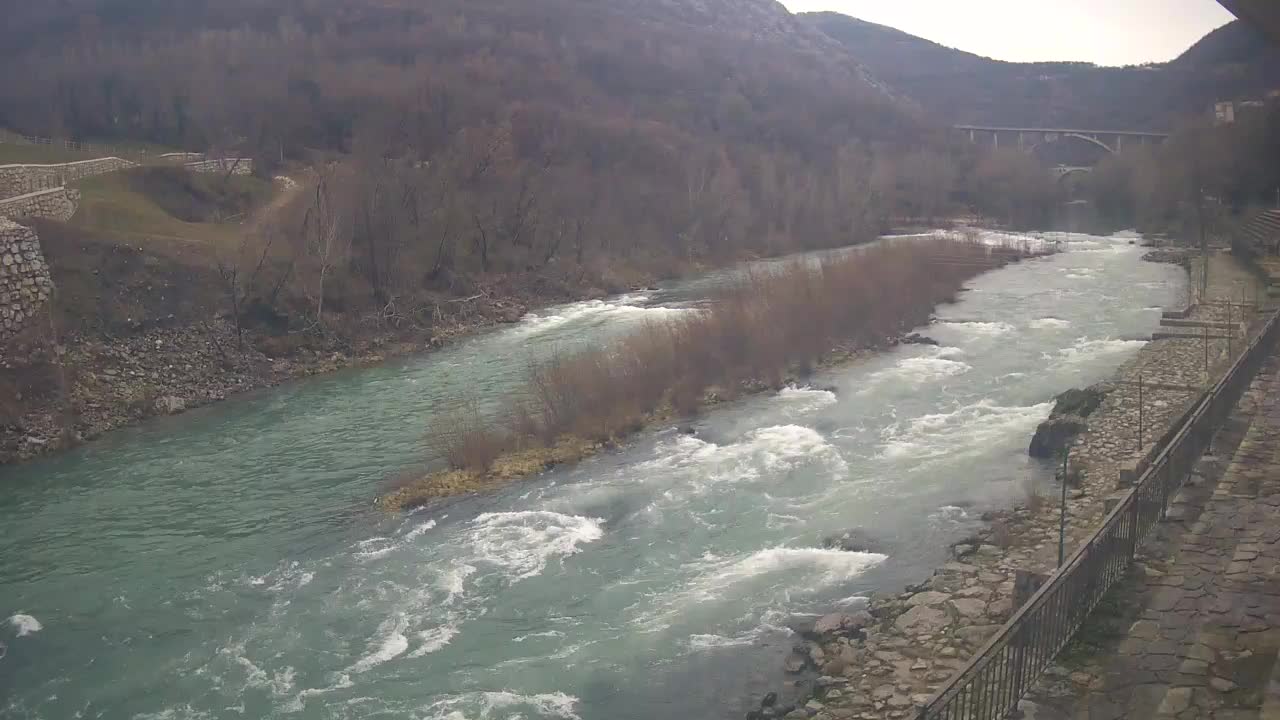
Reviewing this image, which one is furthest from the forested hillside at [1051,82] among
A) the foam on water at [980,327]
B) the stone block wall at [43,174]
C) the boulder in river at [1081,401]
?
the stone block wall at [43,174]

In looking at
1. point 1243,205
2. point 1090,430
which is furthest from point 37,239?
point 1243,205

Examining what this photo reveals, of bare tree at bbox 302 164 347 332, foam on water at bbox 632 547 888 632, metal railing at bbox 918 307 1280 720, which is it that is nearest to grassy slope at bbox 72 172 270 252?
bare tree at bbox 302 164 347 332

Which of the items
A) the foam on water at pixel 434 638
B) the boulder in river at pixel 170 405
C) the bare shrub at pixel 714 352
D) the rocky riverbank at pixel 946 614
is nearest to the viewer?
the rocky riverbank at pixel 946 614

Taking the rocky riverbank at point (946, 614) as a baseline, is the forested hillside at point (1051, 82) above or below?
above

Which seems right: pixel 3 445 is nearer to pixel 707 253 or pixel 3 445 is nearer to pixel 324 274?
pixel 324 274

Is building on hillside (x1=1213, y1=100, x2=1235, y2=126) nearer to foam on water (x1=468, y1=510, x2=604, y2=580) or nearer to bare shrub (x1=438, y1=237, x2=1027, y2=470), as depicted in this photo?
bare shrub (x1=438, y1=237, x2=1027, y2=470)

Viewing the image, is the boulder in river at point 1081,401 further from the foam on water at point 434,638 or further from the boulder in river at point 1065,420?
the foam on water at point 434,638
